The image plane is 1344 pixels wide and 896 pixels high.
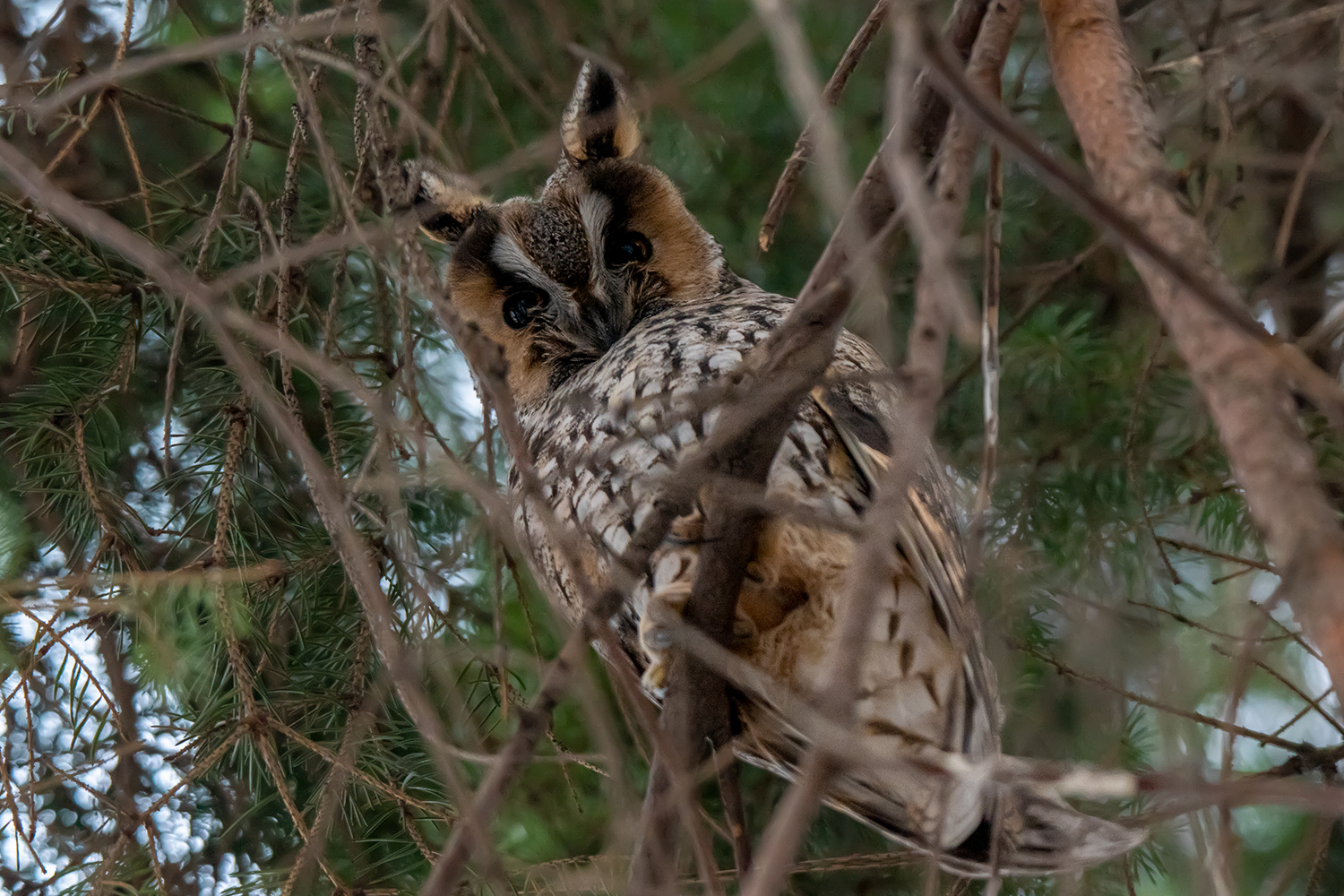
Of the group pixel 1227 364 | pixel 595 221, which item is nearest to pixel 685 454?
pixel 595 221

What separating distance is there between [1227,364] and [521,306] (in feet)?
5.12

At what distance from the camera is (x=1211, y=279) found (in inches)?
28.8

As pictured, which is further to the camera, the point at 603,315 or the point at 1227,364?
the point at 603,315

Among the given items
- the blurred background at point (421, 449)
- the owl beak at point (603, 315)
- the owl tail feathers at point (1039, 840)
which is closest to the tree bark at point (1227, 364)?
the blurred background at point (421, 449)

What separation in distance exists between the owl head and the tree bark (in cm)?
110

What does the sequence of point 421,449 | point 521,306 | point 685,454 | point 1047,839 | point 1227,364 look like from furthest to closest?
1. point 521,306
2. point 685,454
3. point 1047,839
4. point 421,449
5. point 1227,364

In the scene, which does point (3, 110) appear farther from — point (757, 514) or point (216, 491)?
point (757, 514)

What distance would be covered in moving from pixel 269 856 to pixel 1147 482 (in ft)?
5.36

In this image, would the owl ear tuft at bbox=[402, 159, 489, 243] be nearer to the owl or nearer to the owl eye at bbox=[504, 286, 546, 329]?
the owl

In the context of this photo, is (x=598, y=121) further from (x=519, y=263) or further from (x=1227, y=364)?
(x=1227, y=364)

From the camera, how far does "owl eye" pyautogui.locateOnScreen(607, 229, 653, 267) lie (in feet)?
6.69

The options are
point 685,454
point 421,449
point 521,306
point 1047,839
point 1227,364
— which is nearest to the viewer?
point 1227,364

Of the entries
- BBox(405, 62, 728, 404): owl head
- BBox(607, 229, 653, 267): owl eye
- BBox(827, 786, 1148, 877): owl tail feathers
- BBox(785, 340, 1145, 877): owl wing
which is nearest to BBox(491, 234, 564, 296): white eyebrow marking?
BBox(405, 62, 728, 404): owl head

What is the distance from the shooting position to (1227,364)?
2.21 ft
